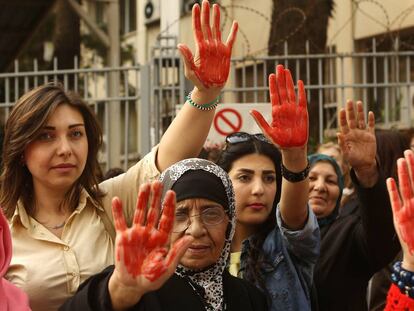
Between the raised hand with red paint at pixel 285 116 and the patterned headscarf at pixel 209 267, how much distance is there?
0.94 ft

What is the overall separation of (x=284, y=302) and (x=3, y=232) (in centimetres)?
105

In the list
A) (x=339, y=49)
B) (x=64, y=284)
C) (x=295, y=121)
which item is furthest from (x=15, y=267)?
(x=339, y=49)

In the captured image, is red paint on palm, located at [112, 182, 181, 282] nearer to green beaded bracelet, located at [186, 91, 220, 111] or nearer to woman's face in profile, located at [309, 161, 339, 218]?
green beaded bracelet, located at [186, 91, 220, 111]

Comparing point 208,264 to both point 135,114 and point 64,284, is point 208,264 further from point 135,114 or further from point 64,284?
point 135,114

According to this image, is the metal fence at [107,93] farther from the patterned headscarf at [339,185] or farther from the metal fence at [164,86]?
the patterned headscarf at [339,185]

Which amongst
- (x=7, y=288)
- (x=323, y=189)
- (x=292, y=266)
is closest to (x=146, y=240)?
(x=7, y=288)

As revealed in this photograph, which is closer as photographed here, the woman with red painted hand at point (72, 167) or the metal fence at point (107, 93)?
the woman with red painted hand at point (72, 167)

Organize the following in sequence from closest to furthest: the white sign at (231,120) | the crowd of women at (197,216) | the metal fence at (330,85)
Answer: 1. the crowd of women at (197,216)
2. the white sign at (231,120)
3. the metal fence at (330,85)

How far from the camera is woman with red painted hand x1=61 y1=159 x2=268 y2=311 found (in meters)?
2.34

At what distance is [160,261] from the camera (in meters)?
2.35

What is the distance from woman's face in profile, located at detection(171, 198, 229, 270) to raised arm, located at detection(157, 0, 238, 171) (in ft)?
1.25

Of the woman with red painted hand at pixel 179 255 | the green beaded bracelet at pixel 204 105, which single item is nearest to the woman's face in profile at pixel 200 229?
the woman with red painted hand at pixel 179 255

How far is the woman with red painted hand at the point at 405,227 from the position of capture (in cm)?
259

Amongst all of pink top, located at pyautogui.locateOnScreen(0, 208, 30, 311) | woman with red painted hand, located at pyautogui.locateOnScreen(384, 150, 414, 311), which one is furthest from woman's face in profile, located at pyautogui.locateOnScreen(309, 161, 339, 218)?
pink top, located at pyautogui.locateOnScreen(0, 208, 30, 311)
